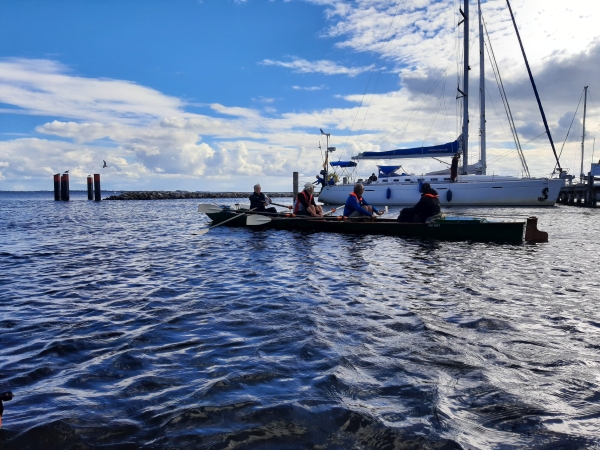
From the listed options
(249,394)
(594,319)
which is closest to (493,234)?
(594,319)

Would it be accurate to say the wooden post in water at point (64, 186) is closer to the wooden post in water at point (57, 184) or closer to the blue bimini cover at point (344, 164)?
the wooden post in water at point (57, 184)

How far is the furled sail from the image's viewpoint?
33.4 m

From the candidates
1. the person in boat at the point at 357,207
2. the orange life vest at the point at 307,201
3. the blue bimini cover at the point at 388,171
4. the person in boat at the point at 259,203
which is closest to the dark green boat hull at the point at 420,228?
the person in boat at the point at 357,207

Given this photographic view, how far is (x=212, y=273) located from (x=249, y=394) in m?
5.90

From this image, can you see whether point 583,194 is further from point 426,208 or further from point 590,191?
point 426,208

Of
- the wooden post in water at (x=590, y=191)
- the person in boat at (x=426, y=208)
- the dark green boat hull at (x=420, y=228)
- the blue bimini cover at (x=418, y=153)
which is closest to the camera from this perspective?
the dark green boat hull at (x=420, y=228)

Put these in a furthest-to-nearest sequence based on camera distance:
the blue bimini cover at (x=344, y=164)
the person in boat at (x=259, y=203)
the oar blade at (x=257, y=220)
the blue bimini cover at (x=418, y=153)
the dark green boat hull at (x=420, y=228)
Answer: the blue bimini cover at (x=344, y=164) < the blue bimini cover at (x=418, y=153) < the person in boat at (x=259, y=203) < the oar blade at (x=257, y=220) < the dark green boat hull at (x=420, y=228)

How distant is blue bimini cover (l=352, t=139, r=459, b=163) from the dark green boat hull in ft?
67.1

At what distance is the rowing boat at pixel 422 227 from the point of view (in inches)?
544

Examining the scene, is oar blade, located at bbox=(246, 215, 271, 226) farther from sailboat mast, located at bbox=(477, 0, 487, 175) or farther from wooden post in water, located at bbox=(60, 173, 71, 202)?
wooden post in water, located at bbox=(60, 173, 71, 202)

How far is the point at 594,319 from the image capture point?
19.4ft

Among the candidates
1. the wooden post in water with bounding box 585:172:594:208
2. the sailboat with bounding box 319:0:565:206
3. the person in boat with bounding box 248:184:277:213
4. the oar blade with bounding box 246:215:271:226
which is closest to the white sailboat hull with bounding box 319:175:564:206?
the sailboat with bounding box 319:0:565:206

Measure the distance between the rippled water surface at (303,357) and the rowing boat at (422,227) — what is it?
153 inches

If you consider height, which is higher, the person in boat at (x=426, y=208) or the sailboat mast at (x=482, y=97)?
the sailboat mast at (x=482, y=97)
